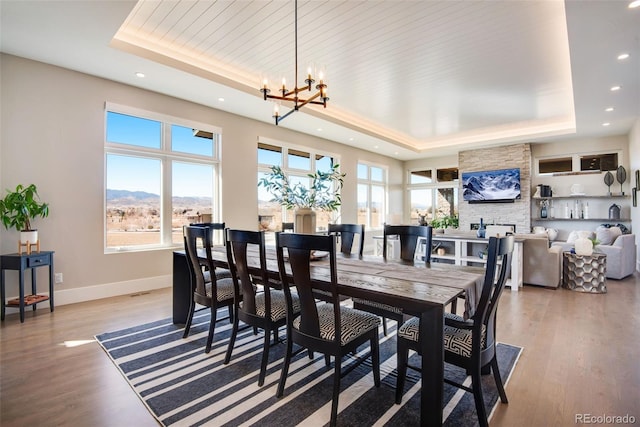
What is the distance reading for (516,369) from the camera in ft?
7.72

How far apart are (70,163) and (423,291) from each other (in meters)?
4.51

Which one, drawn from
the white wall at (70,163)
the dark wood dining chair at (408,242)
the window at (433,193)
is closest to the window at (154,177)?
the white wall at (70,163)

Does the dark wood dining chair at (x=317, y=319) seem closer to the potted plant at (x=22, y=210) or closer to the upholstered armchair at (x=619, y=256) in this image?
the potted plant at (x=22, y=210)

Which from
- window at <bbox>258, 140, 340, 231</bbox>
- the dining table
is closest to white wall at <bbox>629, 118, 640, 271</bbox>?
window at <bbox>258, 140, 340, 231</bbox>

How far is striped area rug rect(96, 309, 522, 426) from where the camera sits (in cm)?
180

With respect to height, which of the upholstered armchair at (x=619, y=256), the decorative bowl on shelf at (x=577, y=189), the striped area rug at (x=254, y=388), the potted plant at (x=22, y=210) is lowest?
the striped area rug at (x=254, y=388)

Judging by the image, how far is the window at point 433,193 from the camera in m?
9.92

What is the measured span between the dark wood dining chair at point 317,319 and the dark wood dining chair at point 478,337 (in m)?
0.26

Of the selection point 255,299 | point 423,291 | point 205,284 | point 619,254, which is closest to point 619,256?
point 619,254

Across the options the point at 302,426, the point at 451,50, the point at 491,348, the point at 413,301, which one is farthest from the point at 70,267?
the point at 451,50

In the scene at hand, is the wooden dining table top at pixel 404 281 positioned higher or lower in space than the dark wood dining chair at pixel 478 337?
higher

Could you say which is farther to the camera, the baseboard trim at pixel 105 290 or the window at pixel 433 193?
the window at pixel 433 193

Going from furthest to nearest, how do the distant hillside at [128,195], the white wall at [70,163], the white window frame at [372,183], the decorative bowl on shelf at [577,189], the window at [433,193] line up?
the window at [433,193]
the white window frame at [372,183]
the decorative bowl on shelf at [577,189]
the distant hillside at [128,195]
the white wall at [70,163]

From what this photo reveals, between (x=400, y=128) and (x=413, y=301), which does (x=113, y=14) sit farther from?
(x=400, y=128)
